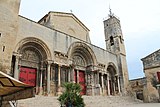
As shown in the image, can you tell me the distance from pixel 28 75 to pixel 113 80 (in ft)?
35.1

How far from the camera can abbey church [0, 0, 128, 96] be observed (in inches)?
362

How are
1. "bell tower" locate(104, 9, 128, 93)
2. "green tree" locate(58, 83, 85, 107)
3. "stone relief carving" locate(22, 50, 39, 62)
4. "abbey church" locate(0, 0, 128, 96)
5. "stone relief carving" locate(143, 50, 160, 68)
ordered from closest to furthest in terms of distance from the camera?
"green tree" locate(58, 83, 85, 107) → "abbey church" locate(0, 0, 128, 96) → "stone relief carving" locate(22, 50, 39, 62) → "stone relief carving" locate(143, 50, 160, 68) → "bell tower" locate(104, 9, 128, 93)

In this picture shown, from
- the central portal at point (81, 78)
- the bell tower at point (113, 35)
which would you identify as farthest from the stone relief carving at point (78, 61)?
the bell tower at point (113, 35)

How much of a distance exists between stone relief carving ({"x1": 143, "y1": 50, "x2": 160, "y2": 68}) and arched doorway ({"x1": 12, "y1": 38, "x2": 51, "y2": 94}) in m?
12.7

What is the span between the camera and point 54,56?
12797mm

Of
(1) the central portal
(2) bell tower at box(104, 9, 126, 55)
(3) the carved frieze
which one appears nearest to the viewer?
(3) the carved frieze

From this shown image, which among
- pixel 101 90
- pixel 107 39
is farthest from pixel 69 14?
pixel 101 90

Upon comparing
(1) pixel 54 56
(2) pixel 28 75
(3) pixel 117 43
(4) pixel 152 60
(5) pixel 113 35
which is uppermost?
(5) pixel 113 35

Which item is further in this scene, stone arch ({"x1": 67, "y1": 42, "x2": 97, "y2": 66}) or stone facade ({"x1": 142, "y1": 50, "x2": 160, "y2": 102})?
stone facade ({"x1": 142, "y1": 50, "x2": 160, "y2": 102})

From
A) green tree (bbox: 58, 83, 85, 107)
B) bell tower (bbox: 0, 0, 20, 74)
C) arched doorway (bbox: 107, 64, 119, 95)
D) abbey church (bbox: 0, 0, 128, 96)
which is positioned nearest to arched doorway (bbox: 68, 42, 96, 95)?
abbey church (bbox: 0, 0, 128, 96)

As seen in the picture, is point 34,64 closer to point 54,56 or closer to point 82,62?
point 54,56

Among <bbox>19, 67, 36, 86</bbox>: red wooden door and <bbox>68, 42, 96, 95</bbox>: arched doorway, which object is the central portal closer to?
<bbox>68, 42, 96, 95</bbox>: arched doorway

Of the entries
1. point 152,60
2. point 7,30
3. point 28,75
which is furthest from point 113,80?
point 7,30

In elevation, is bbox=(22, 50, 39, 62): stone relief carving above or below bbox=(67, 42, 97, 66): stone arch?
below
